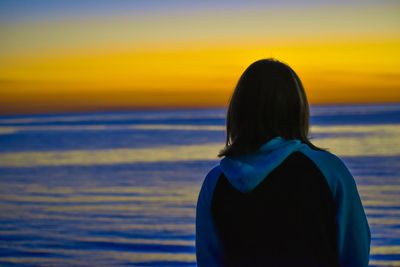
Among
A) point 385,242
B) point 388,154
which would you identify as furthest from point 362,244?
point 388,154

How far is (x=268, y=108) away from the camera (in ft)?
6.81

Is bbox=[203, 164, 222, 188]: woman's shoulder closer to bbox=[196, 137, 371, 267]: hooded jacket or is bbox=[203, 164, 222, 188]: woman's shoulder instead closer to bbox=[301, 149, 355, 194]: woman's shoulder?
bbox=[196, 137, 371, 267]: hooded jacket

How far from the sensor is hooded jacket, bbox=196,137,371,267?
78.3 inches

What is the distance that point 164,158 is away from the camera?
19484mm

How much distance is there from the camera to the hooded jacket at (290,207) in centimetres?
199

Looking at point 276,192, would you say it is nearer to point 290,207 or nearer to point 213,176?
point 290,207

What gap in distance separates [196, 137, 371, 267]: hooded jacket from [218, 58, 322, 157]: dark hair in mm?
38

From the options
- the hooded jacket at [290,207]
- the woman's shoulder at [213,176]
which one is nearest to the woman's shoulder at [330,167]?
the hooded jacket at [290,207]

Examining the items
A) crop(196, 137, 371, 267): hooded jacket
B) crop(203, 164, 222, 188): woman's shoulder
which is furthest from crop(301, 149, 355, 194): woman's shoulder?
crop(203, 164, 222, 188): woman's shoulder

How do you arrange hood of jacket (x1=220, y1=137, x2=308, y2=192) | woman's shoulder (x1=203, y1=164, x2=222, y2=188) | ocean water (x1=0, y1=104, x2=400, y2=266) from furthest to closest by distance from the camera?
ocean water (x1=0, y1=104, x2=400, y2=266) < woman's shoulder (x1=203, y1=164, x2=222, y2=188) < hood of jacket (x1=220, y1=137, x2=308, y2=192)

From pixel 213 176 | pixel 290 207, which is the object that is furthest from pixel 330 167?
pixel 213 176

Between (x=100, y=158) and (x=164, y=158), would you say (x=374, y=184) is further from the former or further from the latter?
(x=100, y=158)

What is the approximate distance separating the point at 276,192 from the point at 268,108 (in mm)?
238

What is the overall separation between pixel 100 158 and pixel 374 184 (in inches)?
370
